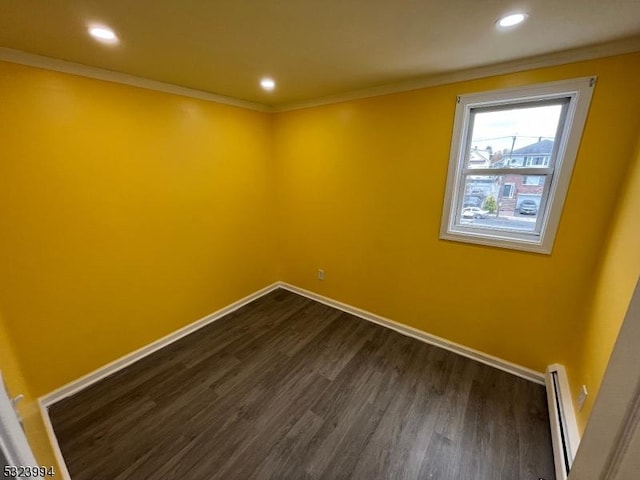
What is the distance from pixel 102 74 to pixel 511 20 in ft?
8.16

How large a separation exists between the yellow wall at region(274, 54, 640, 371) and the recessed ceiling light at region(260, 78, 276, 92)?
581 mm

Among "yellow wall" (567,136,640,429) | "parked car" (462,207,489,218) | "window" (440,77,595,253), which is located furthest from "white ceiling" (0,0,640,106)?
"parked car" (462,207,489,218)

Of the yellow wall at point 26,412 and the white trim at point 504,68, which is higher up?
the white trim at point 504,68

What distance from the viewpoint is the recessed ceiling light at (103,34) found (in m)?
1.29

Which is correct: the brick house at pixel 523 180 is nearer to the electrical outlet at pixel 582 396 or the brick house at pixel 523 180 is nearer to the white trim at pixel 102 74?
the electrical outlet at pixel 582 396

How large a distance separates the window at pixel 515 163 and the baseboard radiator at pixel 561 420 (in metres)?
0.91

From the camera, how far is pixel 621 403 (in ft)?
2.34

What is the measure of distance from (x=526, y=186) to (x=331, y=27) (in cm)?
173

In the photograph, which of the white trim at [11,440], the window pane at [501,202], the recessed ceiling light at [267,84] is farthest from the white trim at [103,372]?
the window pane at [501,202]

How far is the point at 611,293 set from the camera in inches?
54.8

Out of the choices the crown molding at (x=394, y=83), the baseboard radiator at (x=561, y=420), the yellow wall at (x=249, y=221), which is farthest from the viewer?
the yellow wall at (x=249, y=221)

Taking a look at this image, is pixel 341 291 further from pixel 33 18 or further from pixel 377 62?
pixel 33 18

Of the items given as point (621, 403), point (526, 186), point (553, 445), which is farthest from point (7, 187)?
point (553, 445)

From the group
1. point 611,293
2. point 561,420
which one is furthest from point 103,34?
point 561,420
